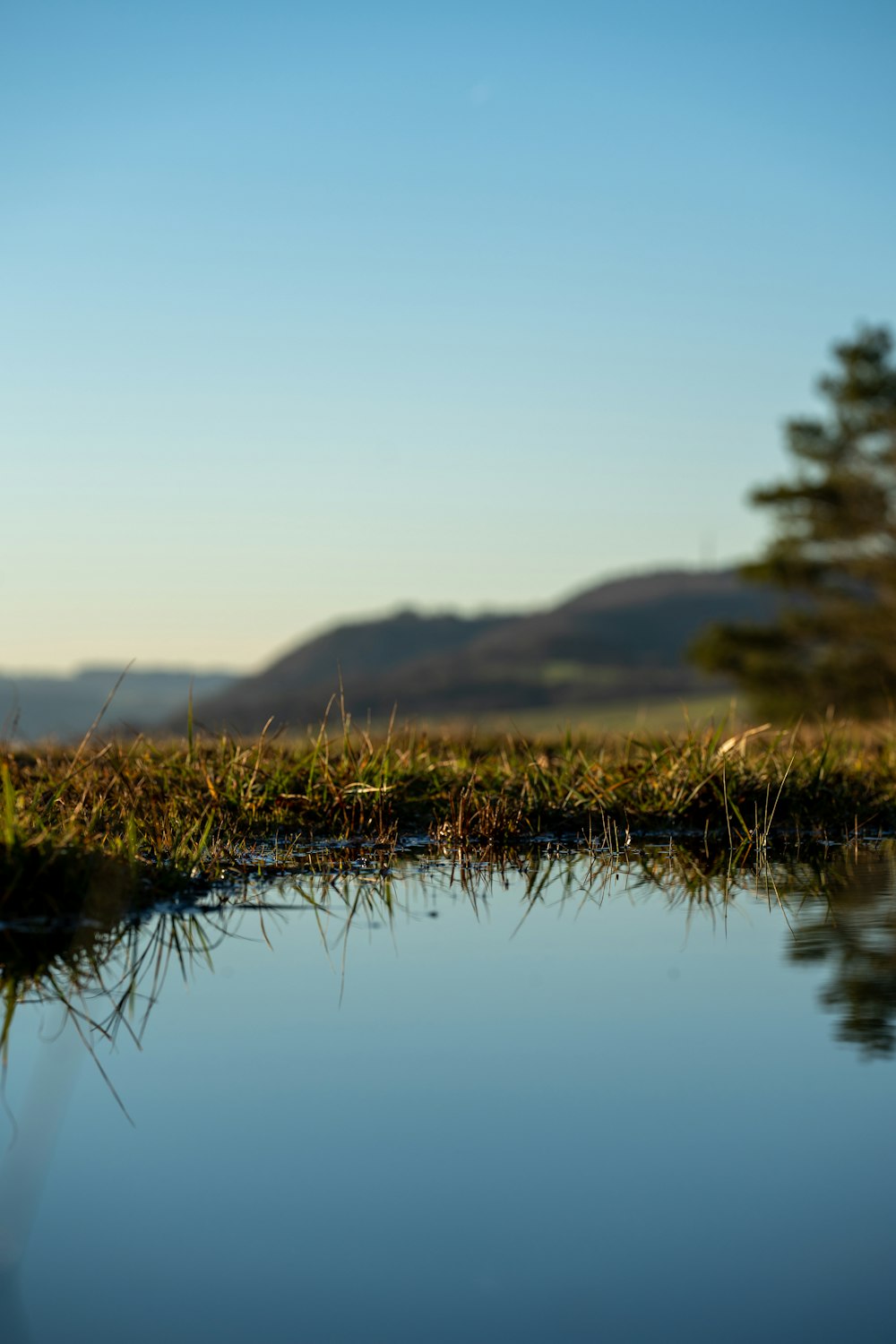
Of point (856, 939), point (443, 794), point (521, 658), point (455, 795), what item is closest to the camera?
point (856, 939)

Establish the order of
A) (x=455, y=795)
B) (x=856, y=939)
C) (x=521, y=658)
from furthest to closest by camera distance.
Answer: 1. (x=521, y=658)
2. (x=455, y=795)
3. (x=856, y=939)

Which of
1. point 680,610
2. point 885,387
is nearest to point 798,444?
point 885,387

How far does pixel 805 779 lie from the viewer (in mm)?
5723

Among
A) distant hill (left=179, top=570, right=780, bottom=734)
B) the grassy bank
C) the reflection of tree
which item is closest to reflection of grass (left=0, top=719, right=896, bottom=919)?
the grassy bank

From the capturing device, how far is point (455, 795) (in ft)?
17.6

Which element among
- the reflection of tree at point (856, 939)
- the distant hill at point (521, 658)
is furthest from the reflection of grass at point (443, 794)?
the distant hill at point (521, 658)

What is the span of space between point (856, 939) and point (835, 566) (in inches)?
1106

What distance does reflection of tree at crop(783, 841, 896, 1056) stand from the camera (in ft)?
8.21

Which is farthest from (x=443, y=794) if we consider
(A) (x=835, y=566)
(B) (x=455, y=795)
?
(A) (x=835, y=566)

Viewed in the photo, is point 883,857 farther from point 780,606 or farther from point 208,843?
point 780,606

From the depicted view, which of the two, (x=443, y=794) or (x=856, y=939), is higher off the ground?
(x=443, y=794)

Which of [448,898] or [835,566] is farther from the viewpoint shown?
[835,566]

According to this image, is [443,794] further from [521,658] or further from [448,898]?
[521,658]

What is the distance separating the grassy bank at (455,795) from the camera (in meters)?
5.05
